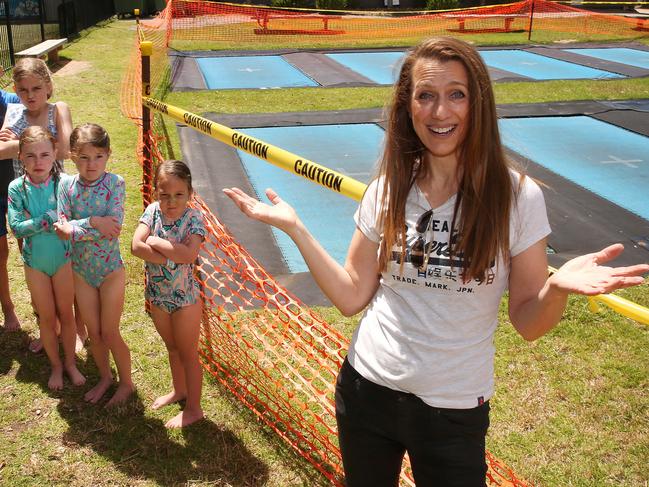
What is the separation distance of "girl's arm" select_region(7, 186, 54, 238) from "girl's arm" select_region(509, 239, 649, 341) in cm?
284

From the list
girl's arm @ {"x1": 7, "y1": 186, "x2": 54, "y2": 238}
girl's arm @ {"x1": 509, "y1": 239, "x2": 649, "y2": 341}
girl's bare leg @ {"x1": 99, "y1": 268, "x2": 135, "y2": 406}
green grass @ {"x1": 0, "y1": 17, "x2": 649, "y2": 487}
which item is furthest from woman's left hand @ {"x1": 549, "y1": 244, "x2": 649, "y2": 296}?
girl's arm @ {"x1": 7, "y1": 186, "x2": 54, "y2": 238}

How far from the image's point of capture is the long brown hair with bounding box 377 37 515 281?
193 cm

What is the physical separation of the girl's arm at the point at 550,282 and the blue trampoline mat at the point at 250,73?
1246 cm

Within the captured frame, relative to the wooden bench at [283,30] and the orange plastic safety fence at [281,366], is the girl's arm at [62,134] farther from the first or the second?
the wooden bench at [283,30]

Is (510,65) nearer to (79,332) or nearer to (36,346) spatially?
(79,332)

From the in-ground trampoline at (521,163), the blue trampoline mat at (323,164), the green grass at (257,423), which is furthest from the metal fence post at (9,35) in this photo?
the green grass at (257,423)

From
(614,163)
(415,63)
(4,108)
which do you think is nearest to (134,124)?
(4,108)

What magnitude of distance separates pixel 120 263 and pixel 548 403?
2.68 meters

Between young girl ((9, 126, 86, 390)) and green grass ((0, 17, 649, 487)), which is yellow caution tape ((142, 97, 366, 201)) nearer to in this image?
young girl ((9, 126, 86, 390))

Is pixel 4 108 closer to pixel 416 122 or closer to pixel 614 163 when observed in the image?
pixel 416 122

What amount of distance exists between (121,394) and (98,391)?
164 mm

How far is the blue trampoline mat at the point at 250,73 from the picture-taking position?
1430cm

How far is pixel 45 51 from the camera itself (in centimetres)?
1545

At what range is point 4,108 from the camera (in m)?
4.44
